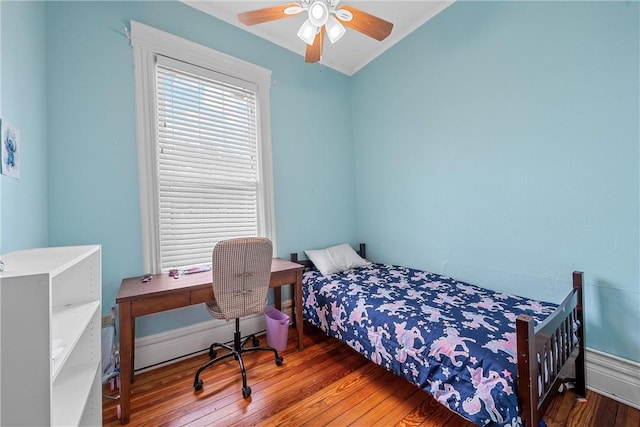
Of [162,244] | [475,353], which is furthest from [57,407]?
[475,353]

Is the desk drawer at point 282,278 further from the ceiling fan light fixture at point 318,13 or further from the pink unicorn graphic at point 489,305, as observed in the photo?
the ceiling fan light fixture at point 318,13

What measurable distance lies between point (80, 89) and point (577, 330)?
12.4ft

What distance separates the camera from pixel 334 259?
8.96ft

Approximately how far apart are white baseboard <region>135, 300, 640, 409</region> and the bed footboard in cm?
11

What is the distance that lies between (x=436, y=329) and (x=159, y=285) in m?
1.83

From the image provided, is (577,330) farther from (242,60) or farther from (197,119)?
(242,60)

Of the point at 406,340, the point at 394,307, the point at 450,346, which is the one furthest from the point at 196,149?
the point at 450,346

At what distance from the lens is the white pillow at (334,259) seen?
2623mm

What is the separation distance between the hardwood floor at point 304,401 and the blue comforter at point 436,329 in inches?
8.5

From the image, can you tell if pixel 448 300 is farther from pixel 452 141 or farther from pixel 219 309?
pixel 219 309

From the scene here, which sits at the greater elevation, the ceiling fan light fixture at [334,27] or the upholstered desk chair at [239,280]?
the ceiling fan light fixture at [334,27]

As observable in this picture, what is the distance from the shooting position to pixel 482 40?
2.10 meters

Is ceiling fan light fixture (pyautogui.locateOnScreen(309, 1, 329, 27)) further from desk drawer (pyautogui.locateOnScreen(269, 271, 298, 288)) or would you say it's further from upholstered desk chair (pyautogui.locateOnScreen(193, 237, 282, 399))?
desk drawer (pyautogui.locateOnScreen(269, 271, 298, 288))

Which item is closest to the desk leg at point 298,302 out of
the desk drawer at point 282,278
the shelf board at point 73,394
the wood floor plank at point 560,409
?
the desk drawer at point 282,278
